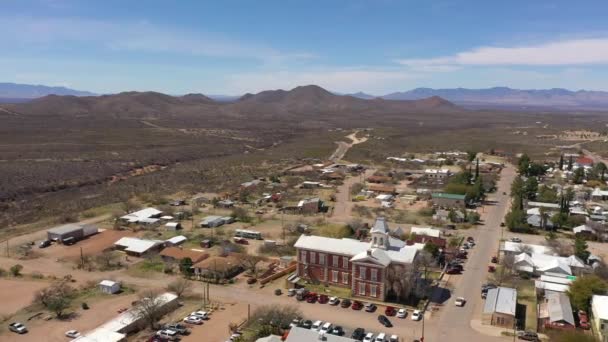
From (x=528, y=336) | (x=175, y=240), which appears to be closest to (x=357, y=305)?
(x=528, y=336)

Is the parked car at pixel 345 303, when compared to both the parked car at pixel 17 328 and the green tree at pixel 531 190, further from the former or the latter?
the green tree at pixel 531 190

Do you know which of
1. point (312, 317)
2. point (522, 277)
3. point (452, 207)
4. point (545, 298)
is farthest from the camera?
point (452, 207)

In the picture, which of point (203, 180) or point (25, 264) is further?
point (203, 180)

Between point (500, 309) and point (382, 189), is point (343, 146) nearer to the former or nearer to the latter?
point (382, 189)

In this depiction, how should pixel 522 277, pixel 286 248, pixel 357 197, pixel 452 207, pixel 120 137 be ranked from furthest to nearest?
pixel 120 137
pixel 357 197
pixel 452 207
pixel 286 248
pixel 522 277

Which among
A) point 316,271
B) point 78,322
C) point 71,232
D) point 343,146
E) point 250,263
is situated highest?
point 343,146

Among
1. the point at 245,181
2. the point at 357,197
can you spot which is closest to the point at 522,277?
the point at 357,197

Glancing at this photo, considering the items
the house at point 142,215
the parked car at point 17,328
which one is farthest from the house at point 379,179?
the parked car at point 17,328

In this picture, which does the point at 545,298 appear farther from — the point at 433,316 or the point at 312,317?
the point at 312,317
